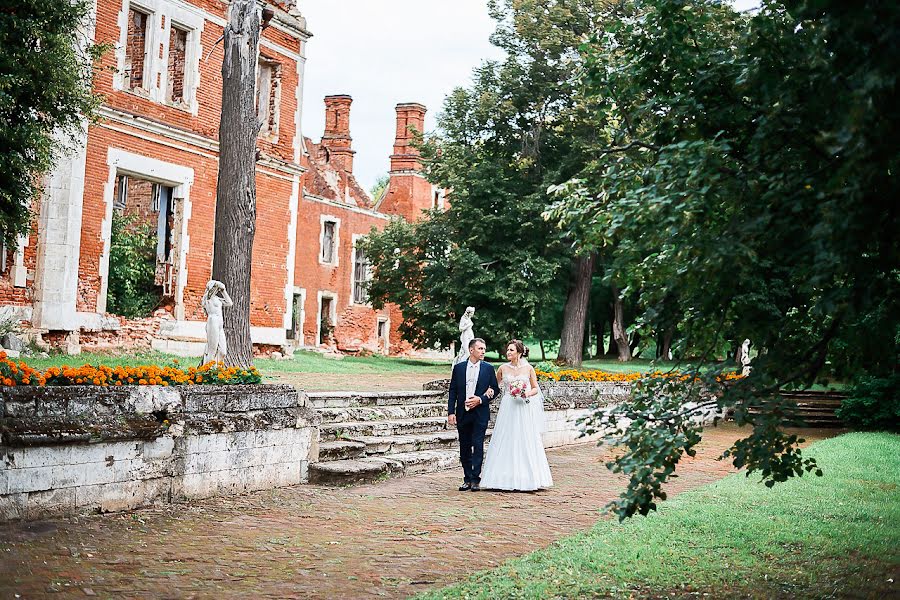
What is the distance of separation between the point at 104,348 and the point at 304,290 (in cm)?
1799

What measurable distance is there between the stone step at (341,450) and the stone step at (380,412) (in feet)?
1.95

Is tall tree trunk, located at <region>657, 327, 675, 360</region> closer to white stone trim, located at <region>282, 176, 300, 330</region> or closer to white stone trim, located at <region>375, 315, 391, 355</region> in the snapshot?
white stone trim, located at <region>282, 176, 300, 330</region>

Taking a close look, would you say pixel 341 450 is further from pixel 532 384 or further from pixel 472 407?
pixel 532 384

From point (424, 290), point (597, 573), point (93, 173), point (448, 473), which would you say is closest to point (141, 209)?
point (93, 173)

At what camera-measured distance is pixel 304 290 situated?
128ft

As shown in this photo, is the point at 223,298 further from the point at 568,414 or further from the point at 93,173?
the point at 93,173

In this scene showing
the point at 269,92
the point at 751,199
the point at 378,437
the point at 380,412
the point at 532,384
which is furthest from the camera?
the point at 269,92

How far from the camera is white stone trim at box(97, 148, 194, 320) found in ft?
70.7

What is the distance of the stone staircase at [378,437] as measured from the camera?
10820 millimetres

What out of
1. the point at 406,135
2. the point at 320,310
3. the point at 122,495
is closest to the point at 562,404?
the point at 122,495

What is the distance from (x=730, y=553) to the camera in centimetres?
739

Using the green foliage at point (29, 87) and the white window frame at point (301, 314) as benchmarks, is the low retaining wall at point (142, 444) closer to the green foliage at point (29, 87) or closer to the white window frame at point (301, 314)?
the green foliage at point (29, 87)

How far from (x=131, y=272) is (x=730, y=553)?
66.6 ft

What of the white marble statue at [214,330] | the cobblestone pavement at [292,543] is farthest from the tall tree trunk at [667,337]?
the white marble statue at [214,330]
